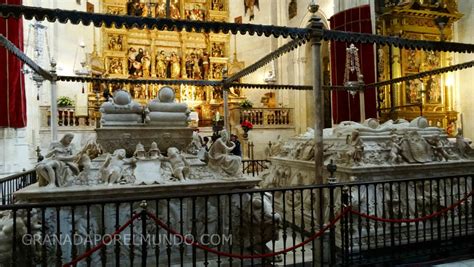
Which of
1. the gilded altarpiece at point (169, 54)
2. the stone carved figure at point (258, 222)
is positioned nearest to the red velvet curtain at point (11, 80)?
the gilded altarpiece at point (169, 54)

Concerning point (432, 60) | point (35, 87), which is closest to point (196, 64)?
point (35, 87)

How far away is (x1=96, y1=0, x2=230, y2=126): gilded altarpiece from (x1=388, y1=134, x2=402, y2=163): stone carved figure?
1140cm

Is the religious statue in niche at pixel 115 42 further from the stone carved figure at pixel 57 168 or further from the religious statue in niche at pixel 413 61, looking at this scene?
the stone carved figure at pixel 57 168

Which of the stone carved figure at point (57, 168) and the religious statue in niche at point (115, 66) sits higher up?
the religious statue in niche at point (115, 66)

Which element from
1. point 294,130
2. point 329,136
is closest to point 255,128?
point 294,130

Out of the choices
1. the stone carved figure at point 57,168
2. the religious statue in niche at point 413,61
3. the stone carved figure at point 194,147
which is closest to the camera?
the stone carved figure at point 57,168

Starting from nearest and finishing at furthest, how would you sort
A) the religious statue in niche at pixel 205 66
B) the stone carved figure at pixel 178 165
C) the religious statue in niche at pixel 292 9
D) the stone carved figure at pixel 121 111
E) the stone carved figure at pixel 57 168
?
the stone carved figure at pixel 57 168 < the stone carved figure at pixel 178 165 < the stone carved figure at pixel 121 111 < the religious statue in niche at pixel 292 9 < the religious statue in niche at pixel 205 66

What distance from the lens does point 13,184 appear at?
264 inches

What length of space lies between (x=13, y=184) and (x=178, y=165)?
4039 mm

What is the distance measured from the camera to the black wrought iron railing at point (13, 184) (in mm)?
5840

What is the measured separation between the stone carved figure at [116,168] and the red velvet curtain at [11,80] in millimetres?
6498

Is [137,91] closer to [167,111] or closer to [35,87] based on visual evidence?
[35,87]

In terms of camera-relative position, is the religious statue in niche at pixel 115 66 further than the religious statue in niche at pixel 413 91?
Yes

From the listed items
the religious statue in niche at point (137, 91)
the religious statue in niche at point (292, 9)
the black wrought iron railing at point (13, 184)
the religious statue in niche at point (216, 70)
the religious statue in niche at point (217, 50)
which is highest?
the religious statue in niche at point (292, 9)
